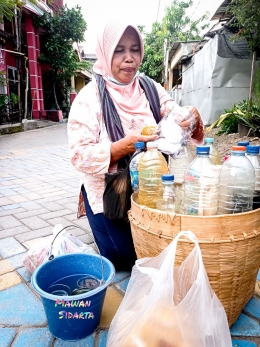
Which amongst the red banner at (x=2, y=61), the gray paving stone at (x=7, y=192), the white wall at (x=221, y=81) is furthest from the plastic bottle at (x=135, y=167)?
the red banner at (x=2, y=61)

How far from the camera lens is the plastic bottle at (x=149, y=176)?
1462 mm

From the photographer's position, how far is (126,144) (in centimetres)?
155

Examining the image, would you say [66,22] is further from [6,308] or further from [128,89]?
[6,308]

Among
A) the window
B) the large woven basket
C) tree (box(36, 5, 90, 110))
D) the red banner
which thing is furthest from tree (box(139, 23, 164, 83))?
the large woven basket

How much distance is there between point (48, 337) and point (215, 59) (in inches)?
335

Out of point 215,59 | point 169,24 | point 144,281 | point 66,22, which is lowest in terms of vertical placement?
point 144,281

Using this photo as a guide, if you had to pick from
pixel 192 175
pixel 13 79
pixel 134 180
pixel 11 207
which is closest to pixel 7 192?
pixel 11 207

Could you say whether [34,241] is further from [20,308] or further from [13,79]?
[13,79]

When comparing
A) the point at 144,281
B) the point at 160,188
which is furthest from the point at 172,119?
the point at 144,281

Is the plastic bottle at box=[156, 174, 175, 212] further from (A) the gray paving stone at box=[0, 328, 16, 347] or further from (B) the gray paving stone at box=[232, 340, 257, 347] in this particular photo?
(A) the gray paving stone at box=[0, 328, 16, 347]

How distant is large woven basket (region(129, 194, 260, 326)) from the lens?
46.0 inches

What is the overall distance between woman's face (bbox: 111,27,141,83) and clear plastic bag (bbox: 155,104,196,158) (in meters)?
0.43

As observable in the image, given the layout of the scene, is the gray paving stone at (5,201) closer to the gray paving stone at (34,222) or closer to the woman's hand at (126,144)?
the gray paving stone at (34,222)

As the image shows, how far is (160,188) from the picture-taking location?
1.44m
